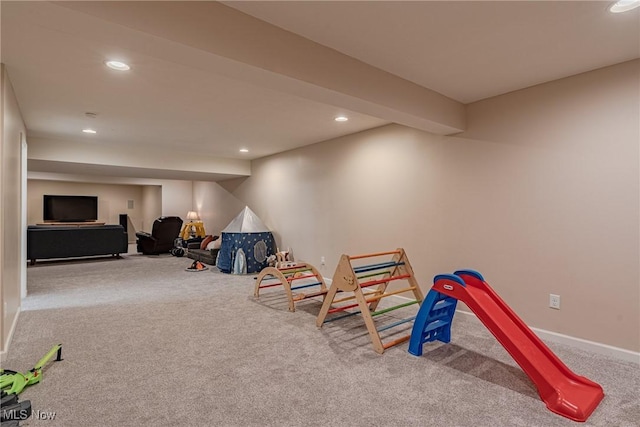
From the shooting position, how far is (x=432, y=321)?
286cm

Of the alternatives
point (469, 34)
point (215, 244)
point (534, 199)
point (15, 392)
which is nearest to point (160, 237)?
point (215, 244)

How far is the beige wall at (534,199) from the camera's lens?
266 cm

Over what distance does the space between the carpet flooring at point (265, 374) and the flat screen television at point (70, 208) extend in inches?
319

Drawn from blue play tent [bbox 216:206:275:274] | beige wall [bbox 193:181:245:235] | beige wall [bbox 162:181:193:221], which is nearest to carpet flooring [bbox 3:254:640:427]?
blue play tent [bbox 216:206:275:274]

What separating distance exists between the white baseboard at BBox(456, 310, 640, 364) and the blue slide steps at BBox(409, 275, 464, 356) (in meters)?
0.89

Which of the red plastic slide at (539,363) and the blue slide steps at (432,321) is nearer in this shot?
the red plastic slide at (539,363)

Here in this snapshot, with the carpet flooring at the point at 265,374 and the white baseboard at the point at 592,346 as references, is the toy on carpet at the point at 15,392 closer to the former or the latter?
the carpet flooring at the point at 265,374

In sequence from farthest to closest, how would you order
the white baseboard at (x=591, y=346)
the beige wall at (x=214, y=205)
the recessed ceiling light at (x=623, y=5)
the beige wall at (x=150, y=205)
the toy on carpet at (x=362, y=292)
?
1. the beige wall at (x=150, y=205)
2. the beige wall at (x=214, y=205)
3. the toy on carpet at (x=362, y=292)
4. the white baseboard at (x=591, y=346)
5. the recessed ceiling light at (x=623, y=5)

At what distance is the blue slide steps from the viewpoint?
2.70m

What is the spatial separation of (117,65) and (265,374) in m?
2.56

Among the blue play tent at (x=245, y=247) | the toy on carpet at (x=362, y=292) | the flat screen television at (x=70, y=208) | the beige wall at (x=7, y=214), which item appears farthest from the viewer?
the flat screen television at (x=70, y=208)

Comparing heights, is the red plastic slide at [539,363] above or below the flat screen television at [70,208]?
below

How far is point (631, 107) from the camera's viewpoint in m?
2.59

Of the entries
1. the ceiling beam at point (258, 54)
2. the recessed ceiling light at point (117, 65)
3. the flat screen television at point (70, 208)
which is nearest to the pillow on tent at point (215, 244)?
the recessed ceiling light at point (117, 65)
